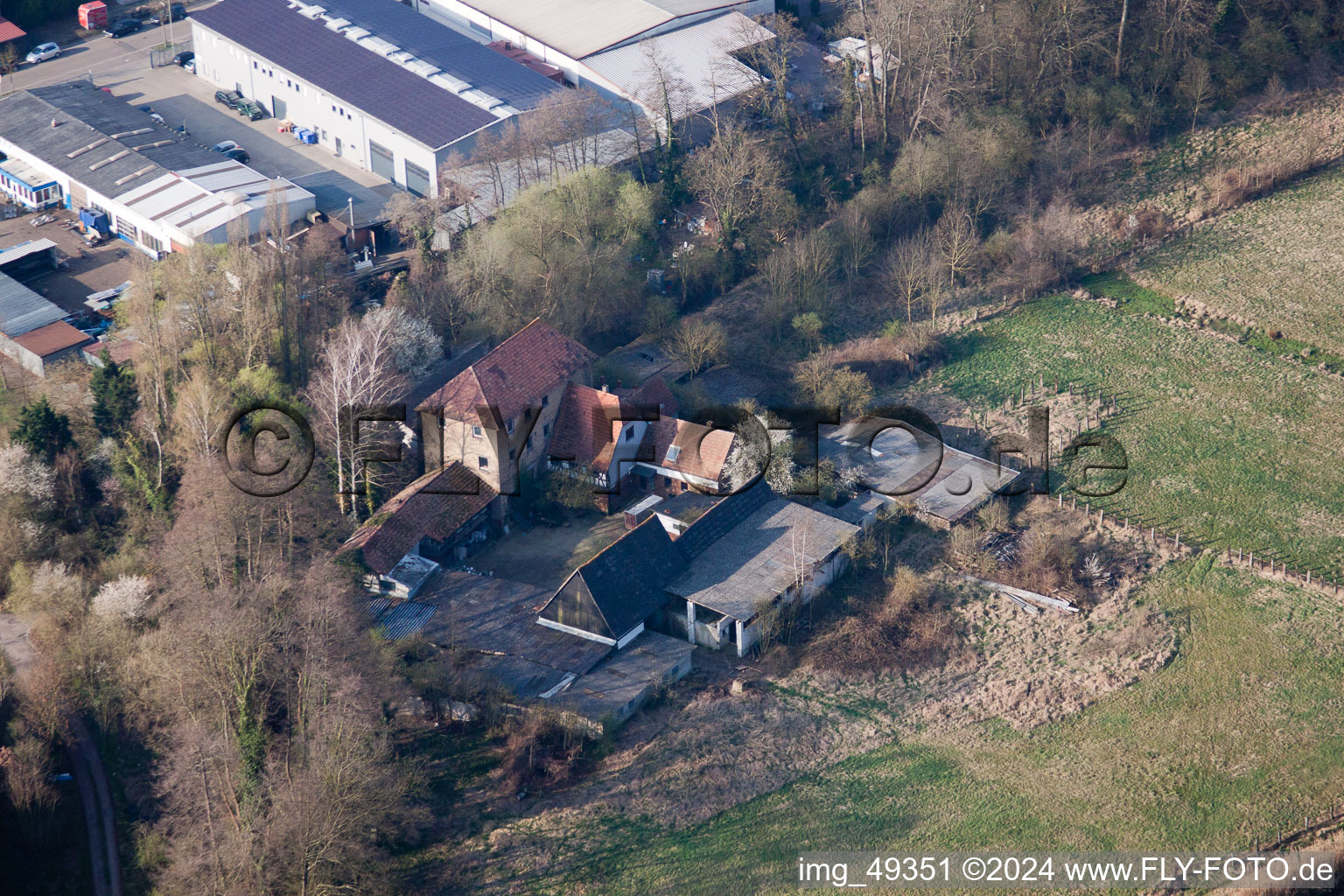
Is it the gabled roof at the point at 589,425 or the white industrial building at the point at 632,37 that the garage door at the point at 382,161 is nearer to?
the white industrial building at the point at 632,37

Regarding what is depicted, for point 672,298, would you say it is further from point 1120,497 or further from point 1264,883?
point 1264,883

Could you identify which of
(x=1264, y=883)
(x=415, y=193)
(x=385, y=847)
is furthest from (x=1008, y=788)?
(x=415, y=193)

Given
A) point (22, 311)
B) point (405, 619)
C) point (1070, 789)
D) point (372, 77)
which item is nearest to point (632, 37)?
point (372, 77)

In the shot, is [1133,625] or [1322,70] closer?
[1133,625]

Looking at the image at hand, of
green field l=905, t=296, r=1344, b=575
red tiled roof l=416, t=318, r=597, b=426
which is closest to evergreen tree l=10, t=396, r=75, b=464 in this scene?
red tiled roof l=416, t=318, r=597, b=426

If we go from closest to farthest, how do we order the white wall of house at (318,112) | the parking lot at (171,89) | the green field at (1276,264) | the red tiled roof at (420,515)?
the red tiled roof at (420,515) < the green field at (1276,264) < the white wall of house at (318,112) < the parking lot at (171,89)

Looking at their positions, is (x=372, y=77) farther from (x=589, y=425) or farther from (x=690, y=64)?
(x=589, y=425)

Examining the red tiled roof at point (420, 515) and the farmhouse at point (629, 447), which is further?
the farmhouse at point (629, 447)

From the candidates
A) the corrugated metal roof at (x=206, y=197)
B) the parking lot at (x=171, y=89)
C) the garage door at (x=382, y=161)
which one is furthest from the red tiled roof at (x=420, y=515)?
the parking lot at (x=171, y=89)
